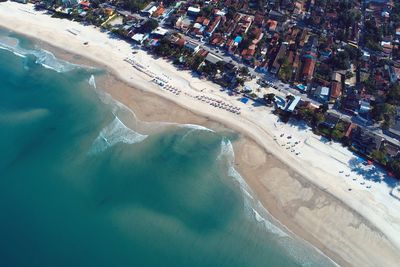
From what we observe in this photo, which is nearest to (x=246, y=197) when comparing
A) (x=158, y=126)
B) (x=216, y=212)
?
(x=216, y=212)

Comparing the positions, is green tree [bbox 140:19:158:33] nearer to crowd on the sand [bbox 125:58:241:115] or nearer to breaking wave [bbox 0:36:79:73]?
crowd on the sand [bbox 125:58:241:115]

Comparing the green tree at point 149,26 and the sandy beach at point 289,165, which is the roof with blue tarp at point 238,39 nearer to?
the sandy beach at point 289,165

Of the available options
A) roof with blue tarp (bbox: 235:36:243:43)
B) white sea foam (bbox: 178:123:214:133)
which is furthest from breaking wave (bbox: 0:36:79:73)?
roof with blue tarp (bbox: 235:36:243:43)

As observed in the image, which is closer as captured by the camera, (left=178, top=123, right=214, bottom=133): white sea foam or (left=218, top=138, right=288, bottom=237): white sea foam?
(left=218, top=138, right=288, bottom=237): white sea foam

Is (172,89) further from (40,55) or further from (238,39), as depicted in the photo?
(40,55)

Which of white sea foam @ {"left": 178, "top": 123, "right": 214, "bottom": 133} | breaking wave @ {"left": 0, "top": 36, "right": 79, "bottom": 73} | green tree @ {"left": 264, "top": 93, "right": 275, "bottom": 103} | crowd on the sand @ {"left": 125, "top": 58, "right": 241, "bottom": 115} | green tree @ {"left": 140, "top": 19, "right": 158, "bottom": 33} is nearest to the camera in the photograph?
white sea foam @ {"left": 178, "top": 123, "right": 214, "bottom": 133}

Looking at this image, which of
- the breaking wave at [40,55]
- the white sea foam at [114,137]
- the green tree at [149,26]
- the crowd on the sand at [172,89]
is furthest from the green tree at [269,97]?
the breaking wave at [40,55]

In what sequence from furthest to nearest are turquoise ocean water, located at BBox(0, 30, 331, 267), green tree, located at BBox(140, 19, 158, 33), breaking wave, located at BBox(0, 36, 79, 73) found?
green tree, located at BBox(140, 19, 158, 33), breaking wave, located at BBox(0, 36, 79, 73), turquoise ocean water, located at BBox(0, 30, 331, 267)

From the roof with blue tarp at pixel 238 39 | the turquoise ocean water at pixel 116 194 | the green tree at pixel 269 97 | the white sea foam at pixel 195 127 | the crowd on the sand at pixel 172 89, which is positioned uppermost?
the roof with blue tarp at pixel 238 39
